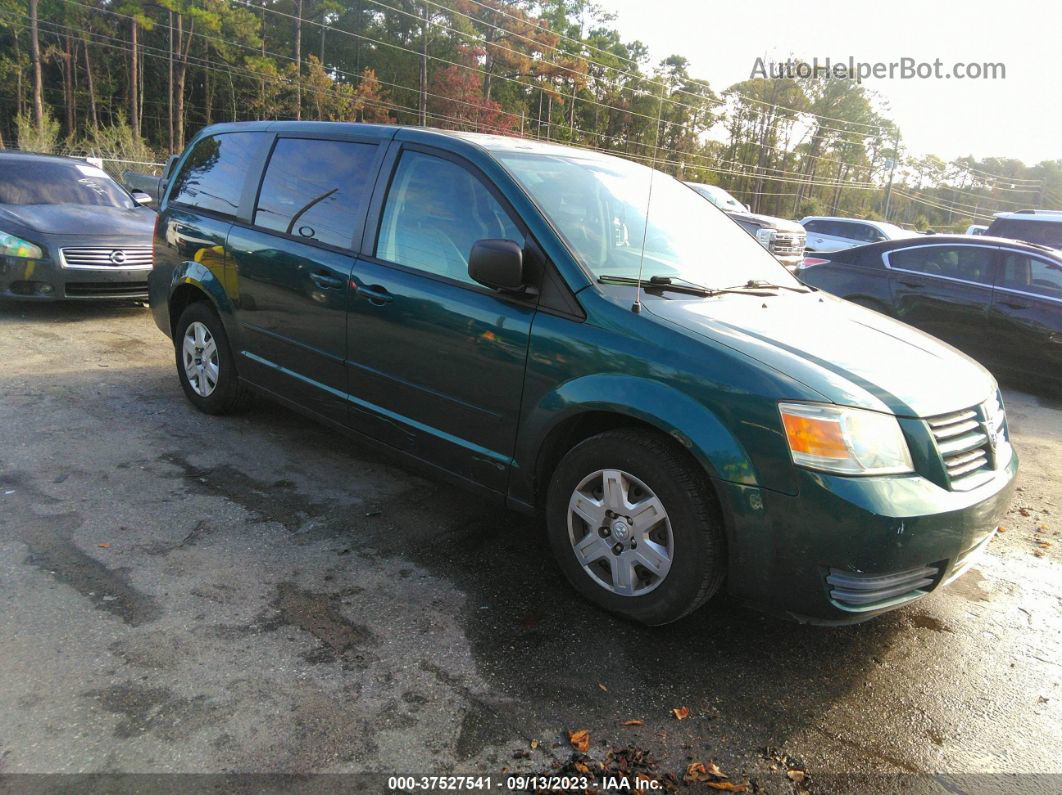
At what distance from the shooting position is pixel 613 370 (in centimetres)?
298

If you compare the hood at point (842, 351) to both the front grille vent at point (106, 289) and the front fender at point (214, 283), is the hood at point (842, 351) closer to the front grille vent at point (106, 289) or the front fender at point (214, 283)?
the front fender at point (214, 283)

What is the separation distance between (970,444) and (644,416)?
129cm

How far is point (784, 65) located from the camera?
5188 cm

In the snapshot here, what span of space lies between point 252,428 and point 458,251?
238cm

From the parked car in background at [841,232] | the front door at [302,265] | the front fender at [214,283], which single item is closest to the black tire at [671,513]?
the front door at [302,265]

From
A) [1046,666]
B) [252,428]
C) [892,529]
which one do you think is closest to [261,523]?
[252,428]

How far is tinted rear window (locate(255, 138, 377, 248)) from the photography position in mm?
4035

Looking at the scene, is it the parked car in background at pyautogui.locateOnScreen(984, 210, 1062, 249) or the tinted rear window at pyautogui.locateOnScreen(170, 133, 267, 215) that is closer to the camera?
the tinted rear window at pyautogui.locateOnScreen(170, 133, 267, 215)

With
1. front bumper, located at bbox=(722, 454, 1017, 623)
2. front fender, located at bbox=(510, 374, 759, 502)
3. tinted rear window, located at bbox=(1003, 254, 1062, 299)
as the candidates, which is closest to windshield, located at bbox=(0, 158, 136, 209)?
front fender, located at bbox=(510, 374, 759, 502)

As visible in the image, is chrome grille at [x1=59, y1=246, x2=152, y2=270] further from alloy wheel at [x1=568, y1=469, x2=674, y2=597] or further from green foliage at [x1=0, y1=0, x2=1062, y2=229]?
green foliage at [x1=0, y1=0, x2=1062, y2=229]

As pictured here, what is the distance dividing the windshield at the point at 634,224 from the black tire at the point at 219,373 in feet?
7.88

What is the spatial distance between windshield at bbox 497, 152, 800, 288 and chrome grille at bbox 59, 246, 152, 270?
230 inches

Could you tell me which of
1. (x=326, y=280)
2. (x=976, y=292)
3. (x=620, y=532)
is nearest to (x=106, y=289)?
(x=326, y=280)

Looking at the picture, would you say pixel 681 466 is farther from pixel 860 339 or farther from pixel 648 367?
pixel 860 339
